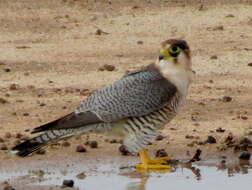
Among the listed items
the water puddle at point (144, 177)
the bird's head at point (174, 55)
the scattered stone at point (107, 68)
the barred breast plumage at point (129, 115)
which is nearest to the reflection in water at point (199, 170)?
the water puddle at point (144, 177)

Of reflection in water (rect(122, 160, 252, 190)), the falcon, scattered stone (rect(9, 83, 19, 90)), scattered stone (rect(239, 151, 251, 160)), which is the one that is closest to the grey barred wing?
the falcon

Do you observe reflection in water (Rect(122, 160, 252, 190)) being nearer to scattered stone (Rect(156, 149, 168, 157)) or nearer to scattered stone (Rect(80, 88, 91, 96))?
scattered stone (Rect(156, 149, 168, 157))

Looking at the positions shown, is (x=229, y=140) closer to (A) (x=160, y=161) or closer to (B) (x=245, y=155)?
(B) (x=245, y=155)

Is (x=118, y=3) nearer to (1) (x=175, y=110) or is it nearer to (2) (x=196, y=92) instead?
(2) (x=196, y=92)

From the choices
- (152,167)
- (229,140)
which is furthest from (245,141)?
(152,167)

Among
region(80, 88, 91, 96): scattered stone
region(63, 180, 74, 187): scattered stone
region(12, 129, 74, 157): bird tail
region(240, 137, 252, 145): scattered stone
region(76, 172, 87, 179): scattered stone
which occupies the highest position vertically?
region(12, 129, 74, 157): bird tail

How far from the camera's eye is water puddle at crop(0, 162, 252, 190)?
30.5 feet

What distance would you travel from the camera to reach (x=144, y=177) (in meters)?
9.70

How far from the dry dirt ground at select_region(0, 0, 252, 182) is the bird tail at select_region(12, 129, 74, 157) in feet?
1.65

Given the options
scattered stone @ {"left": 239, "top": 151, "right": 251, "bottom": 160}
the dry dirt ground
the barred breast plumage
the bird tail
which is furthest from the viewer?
the dry dirt ground

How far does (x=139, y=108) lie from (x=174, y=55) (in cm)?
57

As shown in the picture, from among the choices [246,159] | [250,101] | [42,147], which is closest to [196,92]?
[250,101]

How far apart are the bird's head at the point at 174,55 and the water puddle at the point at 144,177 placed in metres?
0.94

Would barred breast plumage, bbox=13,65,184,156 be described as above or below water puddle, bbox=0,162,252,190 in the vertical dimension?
above
